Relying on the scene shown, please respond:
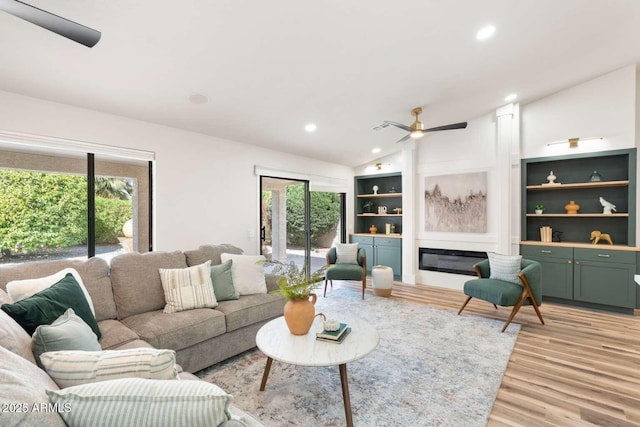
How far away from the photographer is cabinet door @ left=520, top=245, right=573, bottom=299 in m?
4.25

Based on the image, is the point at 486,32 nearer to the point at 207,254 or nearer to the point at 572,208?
the point at 572,208

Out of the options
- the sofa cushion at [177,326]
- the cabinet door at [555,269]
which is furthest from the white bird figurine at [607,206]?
the sofa cushion at [177,326]

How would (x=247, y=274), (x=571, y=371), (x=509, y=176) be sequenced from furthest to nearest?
(x=509, y=176)
(x=247, y=274)
(x=571, y=371)

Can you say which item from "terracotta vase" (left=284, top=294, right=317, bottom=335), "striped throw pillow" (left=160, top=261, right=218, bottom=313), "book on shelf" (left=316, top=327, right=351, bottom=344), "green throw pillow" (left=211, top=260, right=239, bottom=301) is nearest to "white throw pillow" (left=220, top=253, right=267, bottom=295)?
"green throw pillow" (left=211, top=260, right=239, bottom=301)

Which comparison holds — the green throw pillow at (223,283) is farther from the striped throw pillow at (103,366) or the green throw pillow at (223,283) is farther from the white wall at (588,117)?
the white wall at (588,117)

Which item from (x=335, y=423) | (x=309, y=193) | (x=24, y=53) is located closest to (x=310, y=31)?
(x=24, y=53)

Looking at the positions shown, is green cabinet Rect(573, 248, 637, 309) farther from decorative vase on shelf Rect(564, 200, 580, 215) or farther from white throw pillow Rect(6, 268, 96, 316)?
white throw pillow Rect(6, 268, 96, 316)

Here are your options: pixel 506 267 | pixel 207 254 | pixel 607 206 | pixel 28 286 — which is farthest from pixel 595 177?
pixel 28 286

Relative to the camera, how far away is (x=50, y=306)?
5.49 ft

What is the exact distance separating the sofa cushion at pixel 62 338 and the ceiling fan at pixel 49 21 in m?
1.40

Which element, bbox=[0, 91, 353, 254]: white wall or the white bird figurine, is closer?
bbox=[0, 91, 353, 254]: white wall

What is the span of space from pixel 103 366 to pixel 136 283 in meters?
1.73

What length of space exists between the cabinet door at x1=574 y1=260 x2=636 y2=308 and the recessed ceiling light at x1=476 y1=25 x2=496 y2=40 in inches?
134

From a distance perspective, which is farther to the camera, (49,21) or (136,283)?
(136,283)
